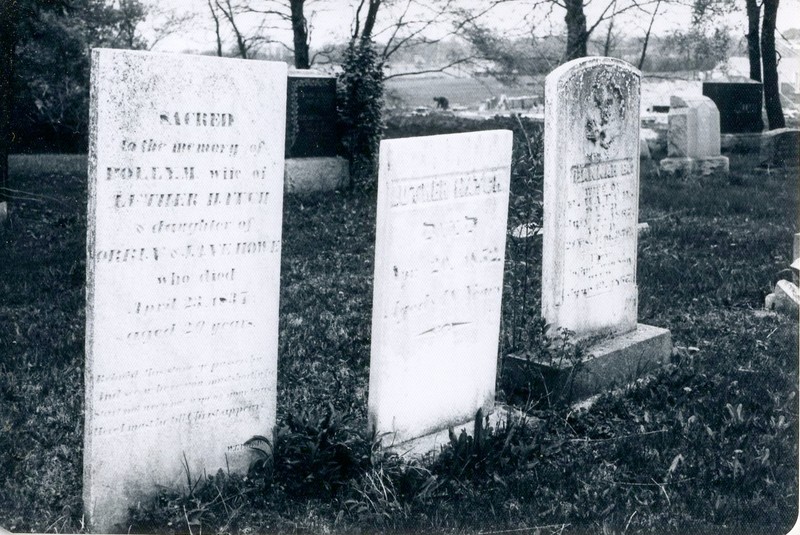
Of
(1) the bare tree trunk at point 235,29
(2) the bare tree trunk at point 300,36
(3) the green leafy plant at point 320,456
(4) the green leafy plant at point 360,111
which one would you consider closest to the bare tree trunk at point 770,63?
(4) the green leafy plant at point 360,111

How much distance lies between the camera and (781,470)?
414 cm

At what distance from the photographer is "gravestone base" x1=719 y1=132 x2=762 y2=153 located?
699 inches

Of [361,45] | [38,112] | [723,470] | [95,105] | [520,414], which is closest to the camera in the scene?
[95,105]

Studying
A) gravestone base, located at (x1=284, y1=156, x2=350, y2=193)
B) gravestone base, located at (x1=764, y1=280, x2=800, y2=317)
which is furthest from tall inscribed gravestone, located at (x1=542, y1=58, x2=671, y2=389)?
gravestone base, located at (x1=284, y1=156, x2=350, y2=193)

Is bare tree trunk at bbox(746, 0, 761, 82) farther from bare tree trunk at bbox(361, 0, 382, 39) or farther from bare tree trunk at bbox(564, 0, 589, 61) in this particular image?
bare tree trunk at bbox(361, 0, 382, 39)

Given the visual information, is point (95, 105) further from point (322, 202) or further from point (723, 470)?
point (322, 202)

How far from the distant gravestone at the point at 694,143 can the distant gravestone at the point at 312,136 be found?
524cm

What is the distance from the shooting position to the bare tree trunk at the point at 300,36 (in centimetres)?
1823

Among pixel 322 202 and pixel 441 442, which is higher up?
pixel 322 202

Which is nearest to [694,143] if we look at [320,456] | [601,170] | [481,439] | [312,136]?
[312,136]

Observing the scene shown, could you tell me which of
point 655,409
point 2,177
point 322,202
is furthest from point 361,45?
point 655,409

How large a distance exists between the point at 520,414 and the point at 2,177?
786cm

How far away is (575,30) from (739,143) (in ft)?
12.5

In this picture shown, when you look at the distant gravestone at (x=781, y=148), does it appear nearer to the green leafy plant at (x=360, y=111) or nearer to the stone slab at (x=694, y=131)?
the stone slab at (x=694, y=131)
